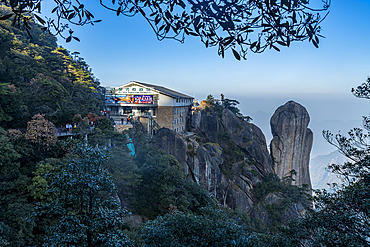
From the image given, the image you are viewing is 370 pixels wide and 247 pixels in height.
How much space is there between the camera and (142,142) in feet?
60.7

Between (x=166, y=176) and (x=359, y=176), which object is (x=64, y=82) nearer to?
(x=166, y=176)

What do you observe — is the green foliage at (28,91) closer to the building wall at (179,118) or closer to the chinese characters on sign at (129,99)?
the chinese characters on sign at (129,99)

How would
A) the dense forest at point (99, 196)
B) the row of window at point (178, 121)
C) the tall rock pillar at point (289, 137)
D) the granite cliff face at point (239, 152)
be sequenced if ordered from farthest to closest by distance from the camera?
1. the tall rock pillar at point (289, 137)
2. the row of window at point (178, 121)
3. the granite cliff face at point (239, 152)
4. the dense forest at point (99, 196)

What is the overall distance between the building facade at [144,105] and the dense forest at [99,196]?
349 inches

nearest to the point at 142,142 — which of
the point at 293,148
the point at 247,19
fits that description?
the point at 247,19

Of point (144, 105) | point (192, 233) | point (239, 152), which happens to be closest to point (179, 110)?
point (144, 105)

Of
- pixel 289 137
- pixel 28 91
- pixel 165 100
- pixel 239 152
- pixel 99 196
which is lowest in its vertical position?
pixel 239 152

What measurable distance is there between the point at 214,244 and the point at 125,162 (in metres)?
9.97

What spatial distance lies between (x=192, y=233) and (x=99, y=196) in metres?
5.10

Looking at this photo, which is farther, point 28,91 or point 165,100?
point 165,100

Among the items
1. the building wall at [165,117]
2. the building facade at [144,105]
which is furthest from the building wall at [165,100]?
the building wall at [165,117]

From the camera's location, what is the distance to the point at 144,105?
92.7 ft

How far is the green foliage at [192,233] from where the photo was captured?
5949 mm

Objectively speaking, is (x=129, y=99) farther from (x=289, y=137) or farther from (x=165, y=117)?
(x=289, y=137)
